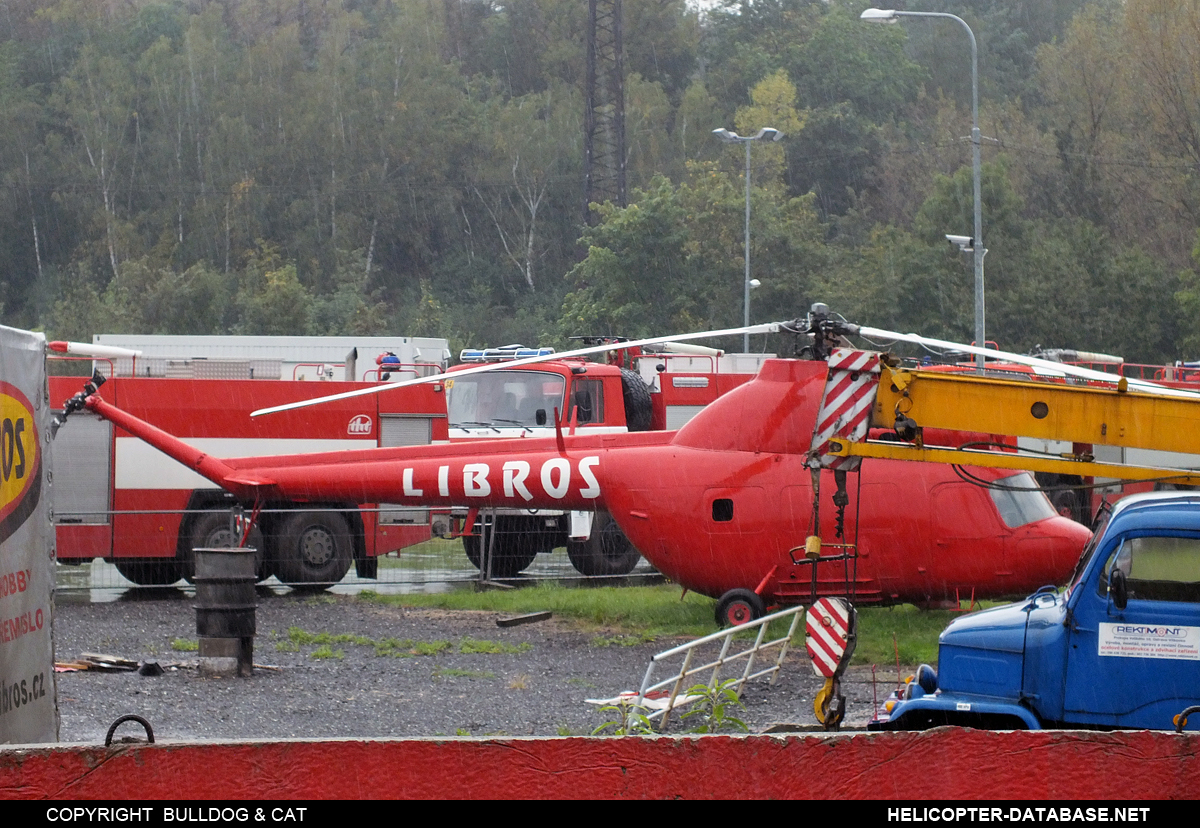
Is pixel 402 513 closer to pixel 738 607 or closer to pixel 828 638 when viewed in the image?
pixel 738 607

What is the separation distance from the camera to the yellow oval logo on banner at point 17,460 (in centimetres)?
579

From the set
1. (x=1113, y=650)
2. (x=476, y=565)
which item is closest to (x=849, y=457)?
(x=1113, y=650)

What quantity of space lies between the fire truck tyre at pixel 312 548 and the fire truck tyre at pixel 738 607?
18.9 ft

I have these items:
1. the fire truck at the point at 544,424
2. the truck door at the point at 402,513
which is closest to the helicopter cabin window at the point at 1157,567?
the fire truck at the point at 544,424

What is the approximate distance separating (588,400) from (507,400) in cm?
112

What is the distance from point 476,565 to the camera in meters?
18.1

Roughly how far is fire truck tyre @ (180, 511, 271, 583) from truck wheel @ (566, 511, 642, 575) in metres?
4.08

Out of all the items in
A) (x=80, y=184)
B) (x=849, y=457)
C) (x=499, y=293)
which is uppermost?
(x=80, y=184)

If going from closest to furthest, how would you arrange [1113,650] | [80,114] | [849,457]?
[1113,650] < [849,457] < [80,114]

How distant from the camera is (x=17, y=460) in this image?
5.98m

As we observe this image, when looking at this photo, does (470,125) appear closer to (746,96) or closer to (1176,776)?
(746,96)

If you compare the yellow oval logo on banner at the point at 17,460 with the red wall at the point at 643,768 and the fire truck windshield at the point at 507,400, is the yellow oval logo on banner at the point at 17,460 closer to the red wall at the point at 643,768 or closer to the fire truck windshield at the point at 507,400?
the red wall at the point at 643,768
